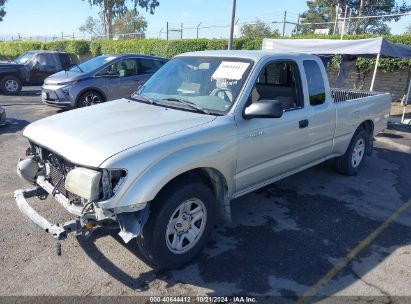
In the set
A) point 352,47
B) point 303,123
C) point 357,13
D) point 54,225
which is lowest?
point 54,225

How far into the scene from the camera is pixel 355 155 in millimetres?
6191

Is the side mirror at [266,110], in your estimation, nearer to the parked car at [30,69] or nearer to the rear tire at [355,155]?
the rear tire at [355,155]

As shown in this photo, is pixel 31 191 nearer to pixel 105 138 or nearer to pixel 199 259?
pixel 105 138

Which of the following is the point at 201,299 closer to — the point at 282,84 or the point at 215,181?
the point at 215,181

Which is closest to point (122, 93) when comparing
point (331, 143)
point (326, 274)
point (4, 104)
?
point (4, 104)

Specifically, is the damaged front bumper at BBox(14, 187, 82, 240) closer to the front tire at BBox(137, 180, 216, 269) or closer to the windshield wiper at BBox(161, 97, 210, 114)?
the front tire at BBox(137, 180, 216, 269)

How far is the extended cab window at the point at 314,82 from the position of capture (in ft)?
15.6

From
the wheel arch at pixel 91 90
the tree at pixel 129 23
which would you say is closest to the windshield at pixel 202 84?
the wheel arch at pixel 91 90

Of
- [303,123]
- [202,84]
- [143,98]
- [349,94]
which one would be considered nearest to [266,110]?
[202,84]

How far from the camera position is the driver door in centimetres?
384

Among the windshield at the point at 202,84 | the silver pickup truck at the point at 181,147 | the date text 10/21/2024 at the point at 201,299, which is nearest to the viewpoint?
the silver pickup truck at the point at 181,147

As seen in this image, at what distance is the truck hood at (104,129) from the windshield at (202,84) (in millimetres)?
217

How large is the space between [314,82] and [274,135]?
1219mm

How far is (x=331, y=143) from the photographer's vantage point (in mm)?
5309
